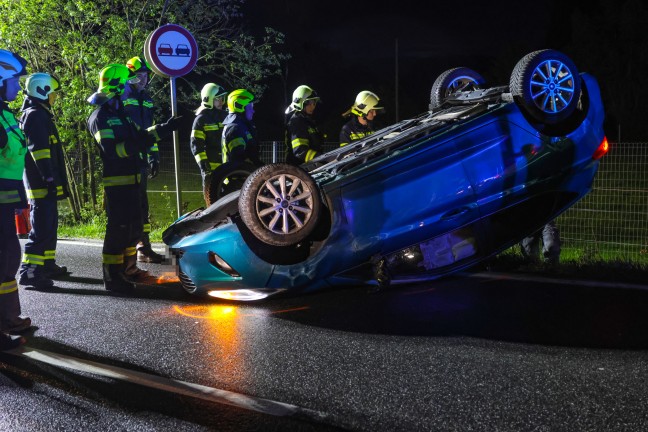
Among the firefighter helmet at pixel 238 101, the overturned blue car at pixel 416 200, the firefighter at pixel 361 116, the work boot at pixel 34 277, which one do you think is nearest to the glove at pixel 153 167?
the firefighter helmet at pixel 238 101

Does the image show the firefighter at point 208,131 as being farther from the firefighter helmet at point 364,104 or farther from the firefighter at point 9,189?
the firefighter at point 9,189

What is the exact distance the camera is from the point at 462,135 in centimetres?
555

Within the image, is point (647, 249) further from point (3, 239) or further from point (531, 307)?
point (3, 239)

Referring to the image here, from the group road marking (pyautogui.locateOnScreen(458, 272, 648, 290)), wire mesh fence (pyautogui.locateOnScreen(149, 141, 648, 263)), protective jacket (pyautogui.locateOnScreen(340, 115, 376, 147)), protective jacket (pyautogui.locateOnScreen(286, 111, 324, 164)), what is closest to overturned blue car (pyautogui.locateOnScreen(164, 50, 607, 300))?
road marking (pyautogui.locateOnScreen(458, 272, 648, 290))

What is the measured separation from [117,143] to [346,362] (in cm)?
361

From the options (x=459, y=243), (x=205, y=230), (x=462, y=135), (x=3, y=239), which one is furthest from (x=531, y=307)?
(x=3, y=239)

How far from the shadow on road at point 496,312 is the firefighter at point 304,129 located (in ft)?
8.43

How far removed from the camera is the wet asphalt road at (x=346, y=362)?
12.4 ft

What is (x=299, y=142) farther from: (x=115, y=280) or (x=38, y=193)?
(x=38, y=193)

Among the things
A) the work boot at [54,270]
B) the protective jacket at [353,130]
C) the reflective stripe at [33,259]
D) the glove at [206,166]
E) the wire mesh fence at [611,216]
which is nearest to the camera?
the reflective stripe at [33,259]

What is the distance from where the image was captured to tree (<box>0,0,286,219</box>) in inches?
467

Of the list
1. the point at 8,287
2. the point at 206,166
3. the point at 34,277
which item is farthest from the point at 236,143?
the point at 8,287

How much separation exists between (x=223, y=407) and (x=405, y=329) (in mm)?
1840

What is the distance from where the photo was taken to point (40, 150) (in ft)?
23.9
